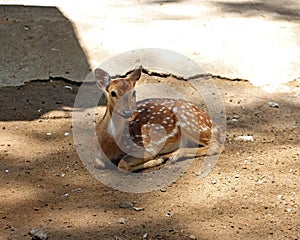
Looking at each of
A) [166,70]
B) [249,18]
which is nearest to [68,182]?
[166,70]

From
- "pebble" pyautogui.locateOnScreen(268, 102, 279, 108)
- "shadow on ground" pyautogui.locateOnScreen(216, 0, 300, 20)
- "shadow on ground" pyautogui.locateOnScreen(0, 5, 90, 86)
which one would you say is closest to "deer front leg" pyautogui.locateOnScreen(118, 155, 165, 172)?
"pebble" pyautogui.locateOnScreen(268, 102, 279, 108)

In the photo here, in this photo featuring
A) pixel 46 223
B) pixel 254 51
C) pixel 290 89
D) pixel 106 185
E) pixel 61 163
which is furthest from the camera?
pixel 254 51

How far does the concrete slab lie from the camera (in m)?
7.77

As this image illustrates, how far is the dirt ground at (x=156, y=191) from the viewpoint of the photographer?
478cm

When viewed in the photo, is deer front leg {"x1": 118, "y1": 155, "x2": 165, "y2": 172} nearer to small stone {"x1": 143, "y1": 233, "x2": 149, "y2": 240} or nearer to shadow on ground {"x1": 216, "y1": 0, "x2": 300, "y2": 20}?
small stone {"x1": 143, "y1": 233, "x2": 149, "y2": 240}

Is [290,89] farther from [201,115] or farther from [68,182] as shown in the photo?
[68,182]

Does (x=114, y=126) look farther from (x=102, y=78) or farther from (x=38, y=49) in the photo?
(x=38, y=49)

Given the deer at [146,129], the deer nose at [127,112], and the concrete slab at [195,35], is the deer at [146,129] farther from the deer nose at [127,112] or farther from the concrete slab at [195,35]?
the concrete slab at [195,35]

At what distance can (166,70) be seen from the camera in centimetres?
773

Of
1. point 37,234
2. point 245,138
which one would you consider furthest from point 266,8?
point 37,234

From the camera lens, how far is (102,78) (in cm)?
567

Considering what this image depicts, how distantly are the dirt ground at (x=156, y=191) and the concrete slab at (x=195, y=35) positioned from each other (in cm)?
85

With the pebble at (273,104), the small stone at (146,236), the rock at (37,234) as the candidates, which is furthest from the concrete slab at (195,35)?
the small stone at (146,236)

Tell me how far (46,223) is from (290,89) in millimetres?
3540
